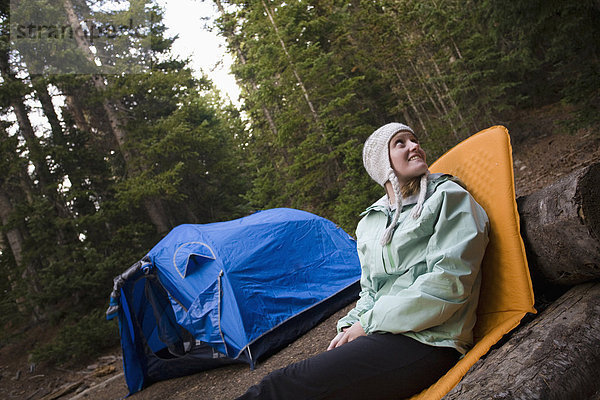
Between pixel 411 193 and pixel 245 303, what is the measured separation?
10.3 feet

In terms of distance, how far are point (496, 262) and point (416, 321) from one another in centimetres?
55

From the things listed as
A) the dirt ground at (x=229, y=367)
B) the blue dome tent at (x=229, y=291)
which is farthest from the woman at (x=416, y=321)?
the blue dome tent at (x=229, y=291)

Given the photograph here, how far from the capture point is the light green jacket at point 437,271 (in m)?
1.70

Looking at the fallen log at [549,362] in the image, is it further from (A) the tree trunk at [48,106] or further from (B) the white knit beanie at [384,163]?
(A) the tree trunk at [48,106]

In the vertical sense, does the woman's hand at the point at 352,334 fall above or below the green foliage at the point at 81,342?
below

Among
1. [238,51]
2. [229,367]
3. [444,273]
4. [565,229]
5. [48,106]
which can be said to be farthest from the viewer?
[238,51]

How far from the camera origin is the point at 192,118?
13297 millimetres

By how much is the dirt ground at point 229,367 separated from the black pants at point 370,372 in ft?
8.74

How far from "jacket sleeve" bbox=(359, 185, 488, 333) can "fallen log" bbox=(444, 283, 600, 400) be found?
0.85 ft

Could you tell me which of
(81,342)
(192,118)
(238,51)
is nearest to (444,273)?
(81,342)

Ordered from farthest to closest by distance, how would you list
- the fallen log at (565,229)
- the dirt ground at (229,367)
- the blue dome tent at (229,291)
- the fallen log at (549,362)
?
the blue dome tent at (229,291) < the dirt ground at (229,367) < the fallen log at (565,229) < the fallen log at (549,362)

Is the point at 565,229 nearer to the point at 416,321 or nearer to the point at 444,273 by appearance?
the point at 444,273

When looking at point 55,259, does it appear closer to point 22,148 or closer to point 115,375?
point 22,148

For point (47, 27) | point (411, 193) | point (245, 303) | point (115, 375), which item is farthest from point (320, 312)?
point (47, 27)
